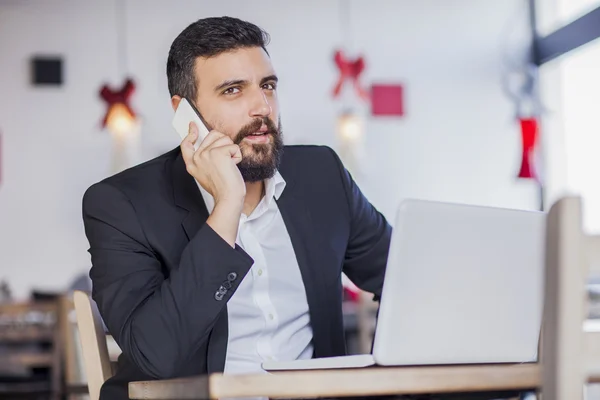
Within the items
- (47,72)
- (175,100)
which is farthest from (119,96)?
(175,100)

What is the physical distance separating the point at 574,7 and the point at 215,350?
6089 mm

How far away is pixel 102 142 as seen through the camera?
676cm

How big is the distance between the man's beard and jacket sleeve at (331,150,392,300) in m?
0.23

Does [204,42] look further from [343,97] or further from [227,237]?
[343,97]

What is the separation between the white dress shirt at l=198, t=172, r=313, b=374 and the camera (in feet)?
5.74

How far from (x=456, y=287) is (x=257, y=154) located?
780 millimetres

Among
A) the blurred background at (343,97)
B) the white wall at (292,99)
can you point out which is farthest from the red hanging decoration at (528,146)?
the white wall at (292,99)

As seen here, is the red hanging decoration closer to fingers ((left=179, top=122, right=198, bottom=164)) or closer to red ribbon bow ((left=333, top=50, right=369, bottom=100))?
red ribbon bow ((left=333, top=50, right=369, bottom=100))

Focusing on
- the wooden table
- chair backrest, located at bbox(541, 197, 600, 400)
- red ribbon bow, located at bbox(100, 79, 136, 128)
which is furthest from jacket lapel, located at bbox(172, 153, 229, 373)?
red ribbon bow, located at bbox(100, 79, 136, 128)

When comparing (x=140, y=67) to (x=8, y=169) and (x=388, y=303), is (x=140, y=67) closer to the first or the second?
(x=8, y=169)

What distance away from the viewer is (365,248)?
201 cm

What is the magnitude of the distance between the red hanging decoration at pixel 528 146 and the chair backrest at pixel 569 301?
172 inches

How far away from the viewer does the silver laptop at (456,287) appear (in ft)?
3.73

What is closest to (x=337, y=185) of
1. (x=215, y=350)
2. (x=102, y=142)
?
(x=215, y=350)
